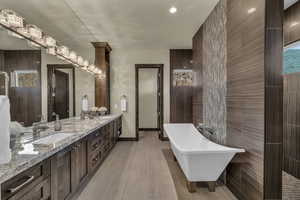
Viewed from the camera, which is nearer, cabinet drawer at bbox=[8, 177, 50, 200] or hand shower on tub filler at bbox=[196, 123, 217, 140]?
cabinet drawer at bbox=[8, 177, 50, 200]

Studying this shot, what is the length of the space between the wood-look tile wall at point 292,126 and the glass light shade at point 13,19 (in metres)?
4.21

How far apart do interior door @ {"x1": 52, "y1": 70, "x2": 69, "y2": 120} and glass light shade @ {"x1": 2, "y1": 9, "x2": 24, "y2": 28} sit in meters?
1.24

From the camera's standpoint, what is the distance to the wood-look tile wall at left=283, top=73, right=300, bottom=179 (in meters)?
3.12

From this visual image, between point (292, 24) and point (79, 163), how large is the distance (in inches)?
164

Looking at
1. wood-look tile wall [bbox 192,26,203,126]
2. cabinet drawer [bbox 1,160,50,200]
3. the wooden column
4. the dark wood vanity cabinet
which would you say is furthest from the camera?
the wooden column

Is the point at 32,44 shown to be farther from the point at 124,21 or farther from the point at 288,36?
the point at 288,36

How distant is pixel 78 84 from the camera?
15.4 ft

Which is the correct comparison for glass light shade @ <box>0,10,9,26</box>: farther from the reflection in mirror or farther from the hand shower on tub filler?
the hand shower on tub filler

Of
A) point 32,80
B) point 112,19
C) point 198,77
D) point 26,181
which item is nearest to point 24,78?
point 32,80

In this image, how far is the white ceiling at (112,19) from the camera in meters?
3.08

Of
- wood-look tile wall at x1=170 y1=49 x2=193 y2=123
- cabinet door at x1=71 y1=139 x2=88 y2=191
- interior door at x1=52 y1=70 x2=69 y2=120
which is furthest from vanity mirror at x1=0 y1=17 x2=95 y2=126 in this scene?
wood-look tile wall at x1=170 y1=49 x2=193 y2=123

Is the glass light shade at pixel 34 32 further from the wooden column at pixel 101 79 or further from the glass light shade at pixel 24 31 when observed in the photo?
the wooden column at pixel 101 79

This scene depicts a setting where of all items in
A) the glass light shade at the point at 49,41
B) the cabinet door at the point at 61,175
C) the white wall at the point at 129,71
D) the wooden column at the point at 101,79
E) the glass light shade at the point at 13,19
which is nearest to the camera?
the cabinet door at the point at 61,175

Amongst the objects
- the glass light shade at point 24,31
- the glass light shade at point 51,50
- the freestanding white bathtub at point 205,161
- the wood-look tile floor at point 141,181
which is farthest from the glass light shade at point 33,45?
the freestanding white bathtub at point 205,161
